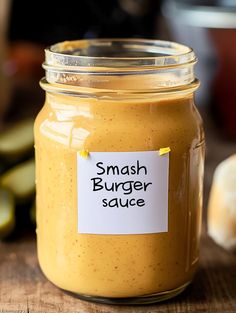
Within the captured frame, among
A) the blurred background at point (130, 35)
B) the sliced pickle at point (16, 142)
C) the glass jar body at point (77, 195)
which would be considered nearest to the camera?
the glass jar body at point (77, 195)

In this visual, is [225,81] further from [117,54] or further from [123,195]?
[123,195]

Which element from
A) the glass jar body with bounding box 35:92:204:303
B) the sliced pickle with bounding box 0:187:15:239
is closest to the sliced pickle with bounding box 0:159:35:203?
the sliced pickle with bounding box 0:187:15:239

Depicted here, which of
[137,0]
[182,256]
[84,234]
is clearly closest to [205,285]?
[182,256]

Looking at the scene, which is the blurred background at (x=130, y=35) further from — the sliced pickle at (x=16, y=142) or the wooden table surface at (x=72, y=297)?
the wooden table surface at (x=72, y=297)

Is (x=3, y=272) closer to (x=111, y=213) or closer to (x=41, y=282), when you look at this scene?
(x=41, y=282)

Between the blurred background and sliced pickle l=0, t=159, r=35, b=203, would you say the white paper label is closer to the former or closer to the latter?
sliced pickle l=0, t=159, r=35, b=203

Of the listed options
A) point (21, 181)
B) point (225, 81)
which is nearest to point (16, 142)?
point (21, 181)

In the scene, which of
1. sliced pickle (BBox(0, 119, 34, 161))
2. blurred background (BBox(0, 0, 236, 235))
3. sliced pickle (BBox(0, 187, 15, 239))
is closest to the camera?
Answer: sliced pickle (BBox(0, 187, 15, 239))

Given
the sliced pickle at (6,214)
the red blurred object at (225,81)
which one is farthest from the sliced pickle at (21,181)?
the red blurred object at (225,81)
